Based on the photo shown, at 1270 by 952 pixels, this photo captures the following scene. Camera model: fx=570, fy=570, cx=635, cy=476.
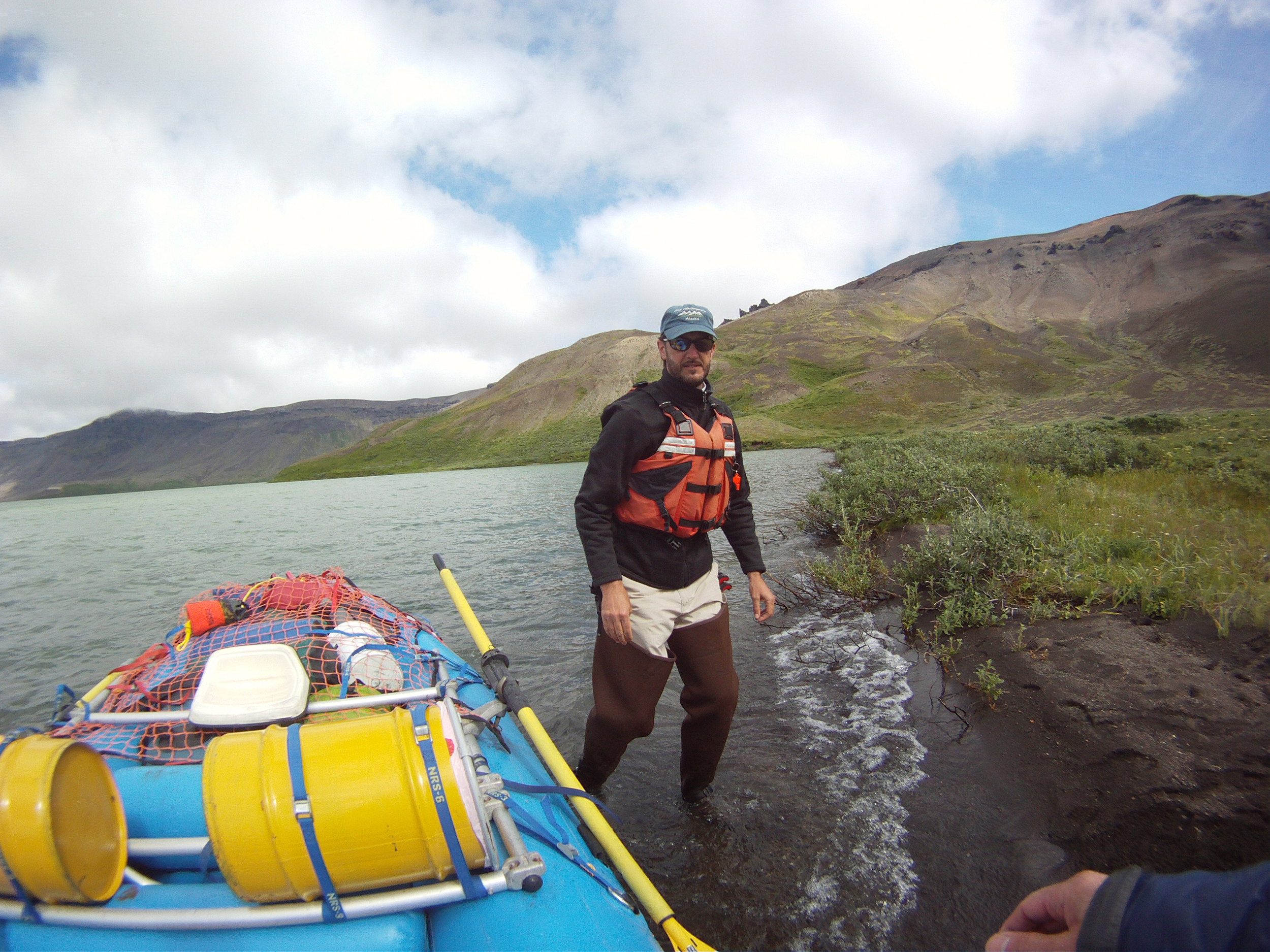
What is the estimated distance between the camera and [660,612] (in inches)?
137

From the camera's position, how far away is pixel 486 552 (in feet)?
52.7

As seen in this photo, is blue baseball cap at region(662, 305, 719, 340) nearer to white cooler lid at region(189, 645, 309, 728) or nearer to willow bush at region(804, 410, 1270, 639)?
white cooler lid at region(189, 645, 309, 728)

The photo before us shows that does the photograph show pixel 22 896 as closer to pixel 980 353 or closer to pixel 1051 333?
pixel 980 353

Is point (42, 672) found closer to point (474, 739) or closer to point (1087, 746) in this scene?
point (474, 739)

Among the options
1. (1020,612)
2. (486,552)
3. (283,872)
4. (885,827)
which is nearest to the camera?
(283,872)

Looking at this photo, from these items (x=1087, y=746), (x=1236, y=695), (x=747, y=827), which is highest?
(x=1236, y=695)

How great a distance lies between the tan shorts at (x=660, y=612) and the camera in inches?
135

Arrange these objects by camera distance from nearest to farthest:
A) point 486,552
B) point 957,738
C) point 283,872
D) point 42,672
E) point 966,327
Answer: point 283,872 → point 957,738 → point 42,672 → point 486,552 → point 966,327

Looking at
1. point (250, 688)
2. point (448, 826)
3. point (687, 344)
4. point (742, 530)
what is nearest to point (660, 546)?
point (742, 530)

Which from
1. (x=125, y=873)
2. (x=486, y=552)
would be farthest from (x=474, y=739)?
(x=486, y=552)

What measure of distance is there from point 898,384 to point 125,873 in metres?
107

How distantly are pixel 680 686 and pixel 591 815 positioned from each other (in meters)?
3.68

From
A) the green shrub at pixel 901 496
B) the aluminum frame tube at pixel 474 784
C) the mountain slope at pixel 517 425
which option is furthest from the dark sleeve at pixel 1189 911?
the mountain slope at pixel 517 425

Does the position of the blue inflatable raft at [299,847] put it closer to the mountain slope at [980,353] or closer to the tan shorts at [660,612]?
the tan shorts at [660,612]
